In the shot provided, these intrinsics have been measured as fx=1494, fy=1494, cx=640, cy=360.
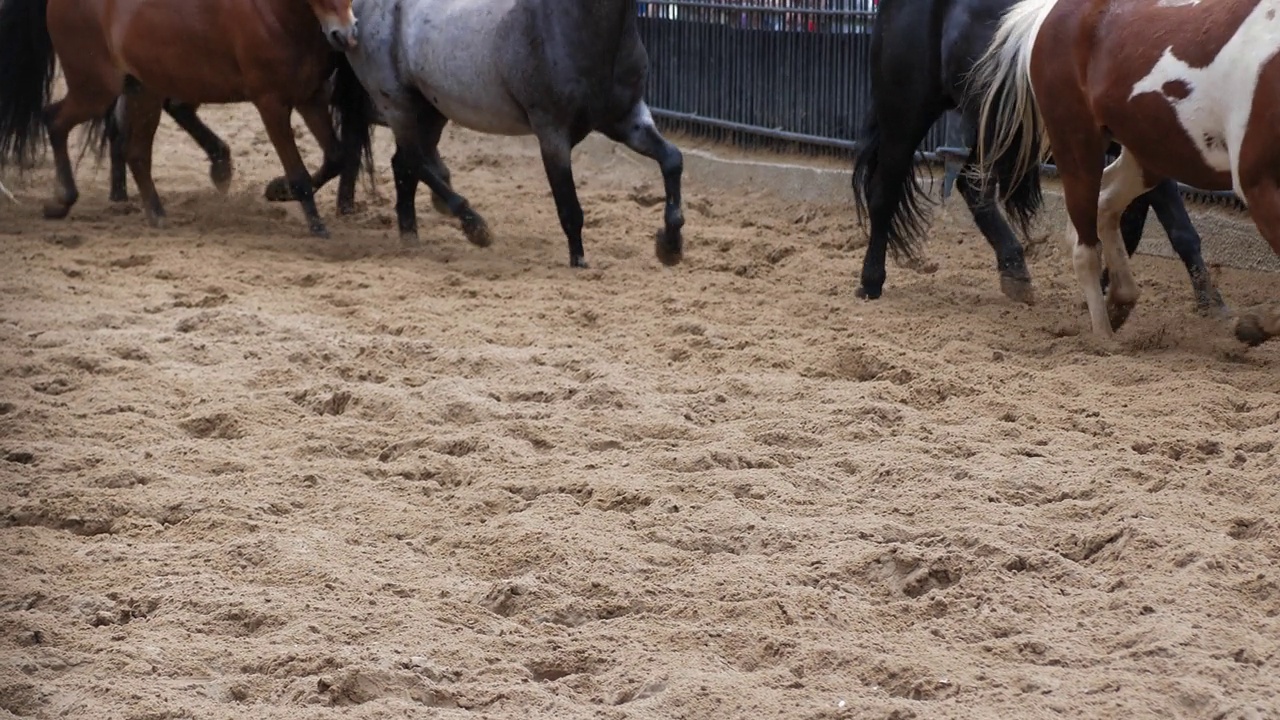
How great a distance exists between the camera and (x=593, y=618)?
11.3 ft

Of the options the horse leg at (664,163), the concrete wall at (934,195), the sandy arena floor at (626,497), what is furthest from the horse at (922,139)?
the horse leg at (664,163)

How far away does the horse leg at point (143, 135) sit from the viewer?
8531 millimetres

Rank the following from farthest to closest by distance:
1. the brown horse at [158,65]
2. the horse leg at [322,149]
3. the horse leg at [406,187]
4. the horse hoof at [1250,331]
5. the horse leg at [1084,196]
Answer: the horse leg at [322,149], the horse leg at [406,187], the brown horse at [158,65], the horse leg at [1084,196], the horse hoof at [1250,331]

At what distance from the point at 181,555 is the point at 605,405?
5.47 feet

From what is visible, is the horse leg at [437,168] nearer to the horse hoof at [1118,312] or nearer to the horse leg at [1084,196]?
the horse leg at [1084,196]

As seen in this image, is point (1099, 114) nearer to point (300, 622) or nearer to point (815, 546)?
point (815, 546)

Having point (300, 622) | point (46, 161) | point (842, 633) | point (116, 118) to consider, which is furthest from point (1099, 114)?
point (46, 161)

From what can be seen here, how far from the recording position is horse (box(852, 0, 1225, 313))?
6168 mm

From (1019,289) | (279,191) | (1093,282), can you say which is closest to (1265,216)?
(1093,282)

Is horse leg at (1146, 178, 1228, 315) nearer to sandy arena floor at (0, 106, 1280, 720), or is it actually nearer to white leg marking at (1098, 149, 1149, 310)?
sandy arena floor at (0, 106, 1280, 720)

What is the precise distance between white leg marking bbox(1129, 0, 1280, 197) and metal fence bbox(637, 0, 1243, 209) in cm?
311

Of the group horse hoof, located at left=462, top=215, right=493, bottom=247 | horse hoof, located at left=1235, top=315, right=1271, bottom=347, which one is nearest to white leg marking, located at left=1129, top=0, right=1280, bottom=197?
horse hoof, located at left=1235, top=315, right=1271, bottom=347

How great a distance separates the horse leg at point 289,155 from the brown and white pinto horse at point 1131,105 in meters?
3.89

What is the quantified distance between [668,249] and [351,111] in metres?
2.23
